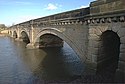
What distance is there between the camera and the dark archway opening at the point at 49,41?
32812mm

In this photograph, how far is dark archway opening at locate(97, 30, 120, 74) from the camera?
534 inches

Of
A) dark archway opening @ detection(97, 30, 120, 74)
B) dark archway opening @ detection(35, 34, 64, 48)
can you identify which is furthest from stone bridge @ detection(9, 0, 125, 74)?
dark archway opening @ detection(35, 34, 64, 48)

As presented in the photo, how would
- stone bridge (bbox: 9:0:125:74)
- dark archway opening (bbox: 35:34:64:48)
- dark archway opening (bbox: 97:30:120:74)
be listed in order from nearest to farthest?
stone bridge (bbox: 9:0:125:74) → dark archway opening (bbox: 97:30:120:74) → dark archway opening (bbox: 35:34:64:48)

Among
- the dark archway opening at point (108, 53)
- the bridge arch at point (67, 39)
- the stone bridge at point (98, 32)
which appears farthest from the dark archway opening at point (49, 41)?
the dark archway opening at point (108, 53)

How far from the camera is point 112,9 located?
1169 centimetres

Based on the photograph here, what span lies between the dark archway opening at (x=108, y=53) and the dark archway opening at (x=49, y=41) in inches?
718

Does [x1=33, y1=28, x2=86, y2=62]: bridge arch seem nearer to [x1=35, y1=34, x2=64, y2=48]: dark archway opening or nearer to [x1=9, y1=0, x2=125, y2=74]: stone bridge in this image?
[x1=9, y1=0, x2=125, y2=74]: stone bridge

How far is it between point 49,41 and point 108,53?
2044 cm

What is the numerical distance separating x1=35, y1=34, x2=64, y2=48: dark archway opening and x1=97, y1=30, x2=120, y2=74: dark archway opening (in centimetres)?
1823

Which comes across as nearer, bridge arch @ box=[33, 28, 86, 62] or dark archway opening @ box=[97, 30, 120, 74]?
dark archway opening @ box=[97, 30, 120, 74]

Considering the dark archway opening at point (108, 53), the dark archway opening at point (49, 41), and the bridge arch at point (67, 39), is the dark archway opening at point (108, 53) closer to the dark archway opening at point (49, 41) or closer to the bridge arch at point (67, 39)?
the bridge arch at point (67, 39)

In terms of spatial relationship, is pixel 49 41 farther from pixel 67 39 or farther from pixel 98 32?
pixel 98 32

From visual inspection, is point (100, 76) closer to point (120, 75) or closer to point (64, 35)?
point (120, 75)

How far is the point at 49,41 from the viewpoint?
111ft
